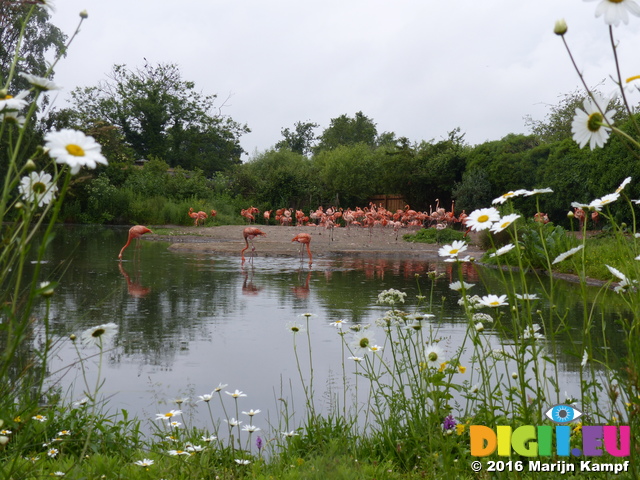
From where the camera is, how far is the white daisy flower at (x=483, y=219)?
2.10 metres

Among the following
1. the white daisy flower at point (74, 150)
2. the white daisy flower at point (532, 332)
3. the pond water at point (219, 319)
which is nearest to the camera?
the white daisy flower at point (74, 150)

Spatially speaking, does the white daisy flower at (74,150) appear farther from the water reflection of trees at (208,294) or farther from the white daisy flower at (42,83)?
the water reflection of trees at (208,294)

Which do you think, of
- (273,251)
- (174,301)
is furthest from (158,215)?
(174,301)

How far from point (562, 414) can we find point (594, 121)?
1003mm

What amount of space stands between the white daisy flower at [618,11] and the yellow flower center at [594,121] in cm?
24

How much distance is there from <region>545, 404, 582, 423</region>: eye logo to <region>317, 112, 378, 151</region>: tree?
60.4 meters

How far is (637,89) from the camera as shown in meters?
1.53

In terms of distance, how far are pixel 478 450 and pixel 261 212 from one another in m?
29.2

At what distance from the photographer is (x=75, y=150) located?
1274 millimetres

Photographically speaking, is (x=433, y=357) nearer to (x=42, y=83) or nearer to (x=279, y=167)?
(x=42, y=83)

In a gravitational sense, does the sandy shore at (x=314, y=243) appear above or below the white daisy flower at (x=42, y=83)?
below

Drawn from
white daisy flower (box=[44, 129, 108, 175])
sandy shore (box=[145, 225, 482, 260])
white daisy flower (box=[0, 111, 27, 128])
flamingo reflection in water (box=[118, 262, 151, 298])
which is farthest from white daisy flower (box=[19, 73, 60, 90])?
sandy shore (box=[145, 225, 482, 260])

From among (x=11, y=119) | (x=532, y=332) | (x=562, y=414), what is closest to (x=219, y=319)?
(x=562, y=414)

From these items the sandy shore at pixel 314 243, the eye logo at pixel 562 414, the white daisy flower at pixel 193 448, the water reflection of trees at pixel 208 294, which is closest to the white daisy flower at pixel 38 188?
the white daisy flower at pixel 193 448
